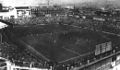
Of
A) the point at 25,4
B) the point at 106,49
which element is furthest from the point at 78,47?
the point at 25,4

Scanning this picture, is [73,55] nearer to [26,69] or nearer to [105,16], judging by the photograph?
[26,69]

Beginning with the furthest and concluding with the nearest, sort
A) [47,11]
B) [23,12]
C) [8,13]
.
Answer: [23,12] < [47,11] < [8,13]

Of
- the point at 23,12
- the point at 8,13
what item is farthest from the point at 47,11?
the point at 8,13

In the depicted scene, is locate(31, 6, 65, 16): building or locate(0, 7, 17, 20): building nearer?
locate(0, 7, 17, 20): building

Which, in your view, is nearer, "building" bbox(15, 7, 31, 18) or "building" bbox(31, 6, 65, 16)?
"building" bbox(31, 6, 65, 16)

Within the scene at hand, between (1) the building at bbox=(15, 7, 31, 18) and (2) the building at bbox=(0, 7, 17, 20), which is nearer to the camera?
(2) the building at bbox=(0, 7, 17, 20)

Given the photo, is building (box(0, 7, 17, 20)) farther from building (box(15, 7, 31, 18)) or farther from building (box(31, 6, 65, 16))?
building (box(31, 6, 65, 16))

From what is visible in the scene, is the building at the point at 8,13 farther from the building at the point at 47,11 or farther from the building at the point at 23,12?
the building at the point at 47,11

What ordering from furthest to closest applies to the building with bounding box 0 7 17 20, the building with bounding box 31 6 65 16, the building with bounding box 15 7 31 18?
the building with bounding box 15 7 31 18 → the building with bounding box 31 6 65 16 → the building with bounding box 0 7 17 20

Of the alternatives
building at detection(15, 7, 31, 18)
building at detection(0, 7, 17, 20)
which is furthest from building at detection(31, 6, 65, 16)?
building at detection(0, 7, 17, 20)

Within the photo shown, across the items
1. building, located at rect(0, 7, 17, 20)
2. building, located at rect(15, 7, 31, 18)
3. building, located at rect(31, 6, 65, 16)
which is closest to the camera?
building, located at rect(0, 7, 17, 20)

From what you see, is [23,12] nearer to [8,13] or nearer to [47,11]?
[8,13]
